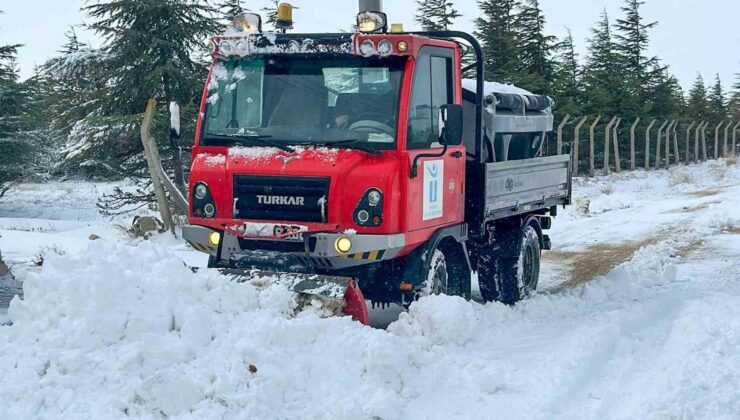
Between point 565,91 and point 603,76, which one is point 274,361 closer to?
point 565,91

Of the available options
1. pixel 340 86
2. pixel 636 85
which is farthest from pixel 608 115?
pixel 340 86

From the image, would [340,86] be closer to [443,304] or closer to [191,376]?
[443,304]

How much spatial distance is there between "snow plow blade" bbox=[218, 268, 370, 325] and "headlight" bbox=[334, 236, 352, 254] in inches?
13.0

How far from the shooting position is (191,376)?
4645mm

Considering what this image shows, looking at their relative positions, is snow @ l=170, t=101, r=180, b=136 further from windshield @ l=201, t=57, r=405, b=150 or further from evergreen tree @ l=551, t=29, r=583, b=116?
evergreen tree @ l=551, t=29, r=583, b=116

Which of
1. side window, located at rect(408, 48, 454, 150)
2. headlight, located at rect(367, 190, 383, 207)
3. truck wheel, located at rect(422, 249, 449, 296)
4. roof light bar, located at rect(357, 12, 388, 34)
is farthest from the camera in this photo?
roof light bar, located at rect(357, 12, 388, 34)

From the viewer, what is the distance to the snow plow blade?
5.82 metres

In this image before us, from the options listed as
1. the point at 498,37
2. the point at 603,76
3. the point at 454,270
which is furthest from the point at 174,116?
the point at 603,76

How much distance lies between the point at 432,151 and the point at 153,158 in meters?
6.83

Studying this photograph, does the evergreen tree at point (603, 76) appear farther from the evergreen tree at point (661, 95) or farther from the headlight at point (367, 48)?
the headlight at point (367, 48)

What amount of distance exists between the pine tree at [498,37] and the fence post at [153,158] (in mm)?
19242

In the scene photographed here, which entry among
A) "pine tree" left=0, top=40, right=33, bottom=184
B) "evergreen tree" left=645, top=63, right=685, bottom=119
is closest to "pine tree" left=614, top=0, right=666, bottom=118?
"evergreen tree" left=645, top=63, right=685, bottom=119

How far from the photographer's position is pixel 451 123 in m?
6.73

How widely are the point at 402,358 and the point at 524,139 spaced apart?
16.1 feet
